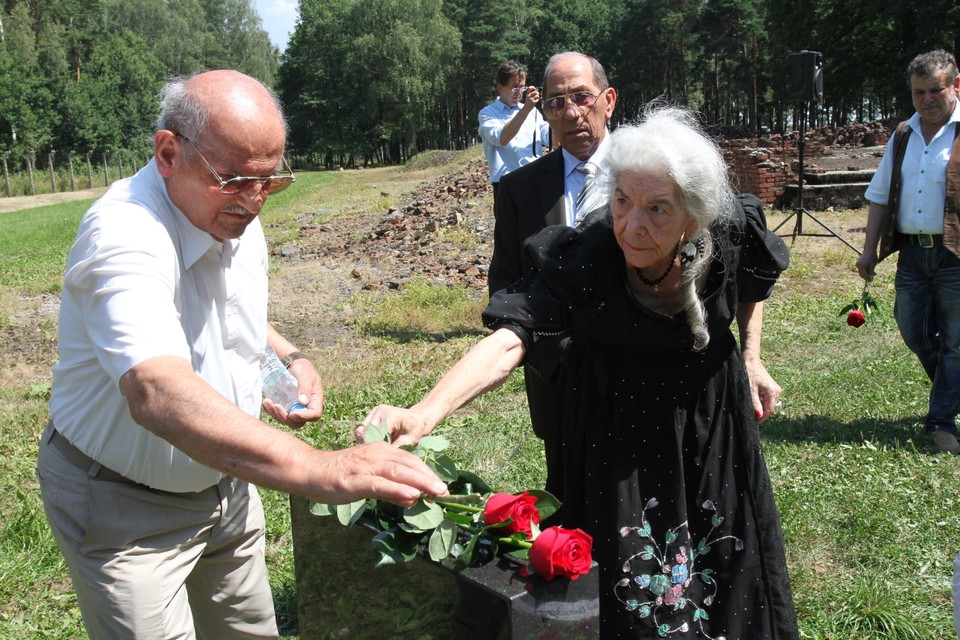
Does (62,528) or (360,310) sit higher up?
(62,528)

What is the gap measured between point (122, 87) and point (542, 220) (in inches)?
2700

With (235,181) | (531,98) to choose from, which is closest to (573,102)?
(235,181)

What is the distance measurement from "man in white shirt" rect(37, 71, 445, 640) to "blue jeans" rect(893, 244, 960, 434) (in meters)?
4.28

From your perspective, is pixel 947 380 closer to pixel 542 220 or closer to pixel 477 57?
pixel 542 220

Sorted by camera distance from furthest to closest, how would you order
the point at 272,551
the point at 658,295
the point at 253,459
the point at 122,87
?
the point at 122,87 → the point at 272,551 → the point at 658,295 → the point at 253,459

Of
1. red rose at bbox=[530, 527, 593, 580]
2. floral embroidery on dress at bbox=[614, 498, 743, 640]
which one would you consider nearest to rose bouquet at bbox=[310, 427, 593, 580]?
red rose at bbox=[530, 527, 593, 580]

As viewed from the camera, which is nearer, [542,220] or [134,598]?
[134,598]

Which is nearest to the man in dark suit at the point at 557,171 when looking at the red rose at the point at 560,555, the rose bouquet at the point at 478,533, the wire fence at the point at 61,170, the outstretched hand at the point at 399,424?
the outstretched hand at the point at 399,424

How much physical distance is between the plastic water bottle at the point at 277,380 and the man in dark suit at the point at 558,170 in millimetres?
1200

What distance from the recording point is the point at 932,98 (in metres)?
5.18

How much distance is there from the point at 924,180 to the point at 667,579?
390cm

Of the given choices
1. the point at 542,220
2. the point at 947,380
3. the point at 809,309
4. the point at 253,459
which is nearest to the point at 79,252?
the point at 253,459

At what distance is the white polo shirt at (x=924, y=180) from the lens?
5.18 meters

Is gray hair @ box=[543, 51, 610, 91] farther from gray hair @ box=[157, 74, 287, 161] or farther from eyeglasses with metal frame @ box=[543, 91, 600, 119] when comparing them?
gray hair @ box=[157, 74, 287, 161]
